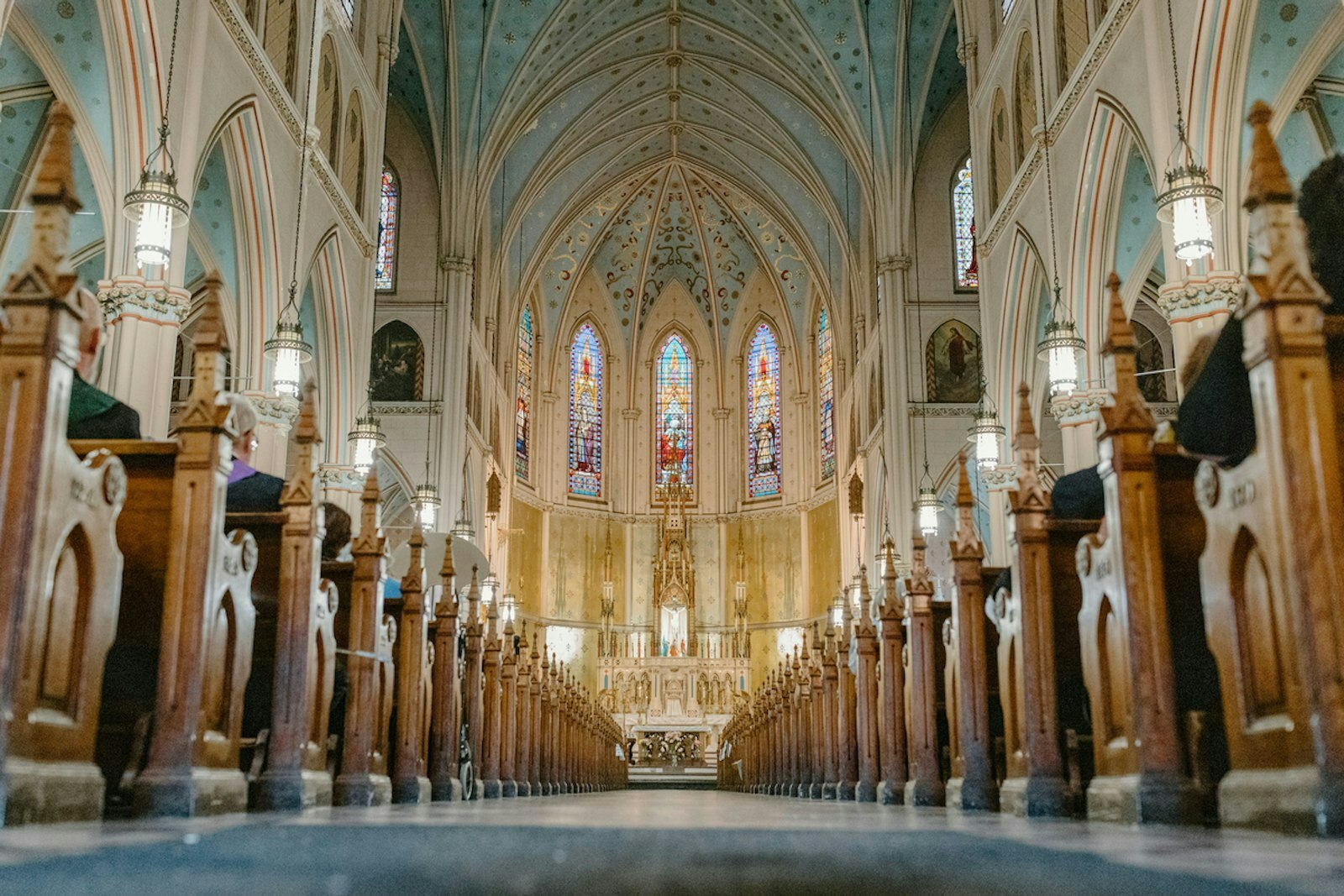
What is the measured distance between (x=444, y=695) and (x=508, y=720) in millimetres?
3105

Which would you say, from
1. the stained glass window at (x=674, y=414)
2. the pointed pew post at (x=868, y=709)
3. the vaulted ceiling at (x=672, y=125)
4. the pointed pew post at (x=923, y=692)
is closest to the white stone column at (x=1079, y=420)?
the pointed pew post at (x=868, y=709)

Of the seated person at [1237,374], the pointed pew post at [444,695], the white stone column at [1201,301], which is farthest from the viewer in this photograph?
the white stone column at [1201,301]

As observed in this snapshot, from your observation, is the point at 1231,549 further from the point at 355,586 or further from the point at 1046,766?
the point at 355,586

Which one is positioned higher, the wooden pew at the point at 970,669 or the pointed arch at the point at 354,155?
the pointed arch at the point at 354,155

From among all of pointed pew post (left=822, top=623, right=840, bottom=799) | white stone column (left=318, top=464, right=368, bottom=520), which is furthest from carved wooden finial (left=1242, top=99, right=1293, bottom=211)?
white stone column (left=318, top=464, right=368, bottom=520)

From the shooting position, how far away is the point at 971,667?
7250mm

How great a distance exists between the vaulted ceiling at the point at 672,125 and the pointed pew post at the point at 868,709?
48.9ft

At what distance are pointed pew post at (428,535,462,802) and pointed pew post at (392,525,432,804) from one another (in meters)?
0.97

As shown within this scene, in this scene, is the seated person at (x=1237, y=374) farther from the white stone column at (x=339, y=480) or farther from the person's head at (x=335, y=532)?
the white stone column at (x=339, y=480)

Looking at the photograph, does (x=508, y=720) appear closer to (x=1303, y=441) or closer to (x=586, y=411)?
(x=1303, y=441)

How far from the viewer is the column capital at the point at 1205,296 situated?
10445 mm

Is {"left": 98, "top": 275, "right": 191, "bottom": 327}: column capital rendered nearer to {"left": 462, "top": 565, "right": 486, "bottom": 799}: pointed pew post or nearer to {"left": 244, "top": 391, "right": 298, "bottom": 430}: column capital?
{"left": 244, "top": 391, "right": 298, "bottom": 430}: column capital

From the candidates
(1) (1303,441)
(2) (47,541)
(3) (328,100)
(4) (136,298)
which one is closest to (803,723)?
(4) (136,298)

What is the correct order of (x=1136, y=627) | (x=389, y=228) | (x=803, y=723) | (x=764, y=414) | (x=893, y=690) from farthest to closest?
(x=764, y=414) → (x=389, y=228) → (x=803, y=723) → (x=893, y=690) → (x=1136, y=627)
